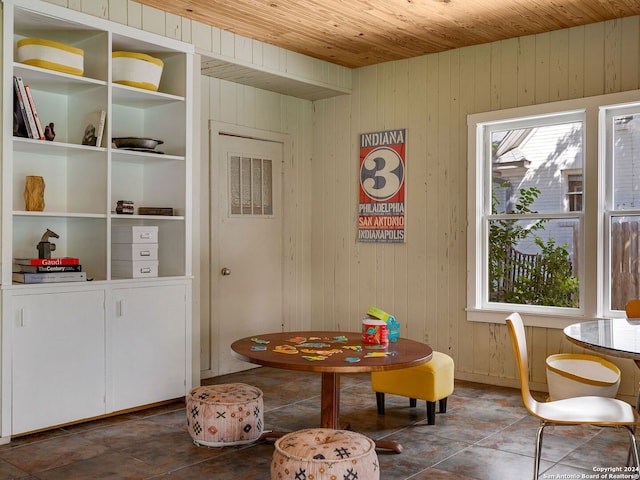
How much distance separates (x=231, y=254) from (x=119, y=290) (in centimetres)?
155

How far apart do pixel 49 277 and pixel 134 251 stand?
2.04ft

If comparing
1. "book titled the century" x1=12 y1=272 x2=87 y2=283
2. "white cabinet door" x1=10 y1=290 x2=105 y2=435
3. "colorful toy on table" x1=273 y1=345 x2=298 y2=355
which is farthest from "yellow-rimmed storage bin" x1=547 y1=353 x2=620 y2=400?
"book titled the century" x1=12 y1=272 x2=87 y2=283

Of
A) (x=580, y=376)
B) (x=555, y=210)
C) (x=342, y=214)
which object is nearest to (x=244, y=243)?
(x=342, y=214)

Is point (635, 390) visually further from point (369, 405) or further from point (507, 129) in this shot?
point (507, 129)

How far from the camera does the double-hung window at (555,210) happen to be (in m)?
4.54

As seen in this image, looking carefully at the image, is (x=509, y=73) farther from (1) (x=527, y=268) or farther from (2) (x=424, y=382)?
(2) (x=424, y=382)

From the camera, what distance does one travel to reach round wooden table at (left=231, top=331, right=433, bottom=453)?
10.2 ft

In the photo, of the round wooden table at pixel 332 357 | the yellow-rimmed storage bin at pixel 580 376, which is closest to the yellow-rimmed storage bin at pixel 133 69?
the round wooden table at pixel 332 357

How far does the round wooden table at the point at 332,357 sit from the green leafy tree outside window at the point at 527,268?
1606mm

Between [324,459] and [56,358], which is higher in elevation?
[56,358]

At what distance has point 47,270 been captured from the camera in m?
3.81

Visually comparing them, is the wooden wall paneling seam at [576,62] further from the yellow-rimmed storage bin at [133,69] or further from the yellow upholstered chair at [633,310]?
the yellow-rimmed storage bin at [133,69]

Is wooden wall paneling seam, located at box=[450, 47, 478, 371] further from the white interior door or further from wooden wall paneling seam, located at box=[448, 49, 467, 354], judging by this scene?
the white interior door
